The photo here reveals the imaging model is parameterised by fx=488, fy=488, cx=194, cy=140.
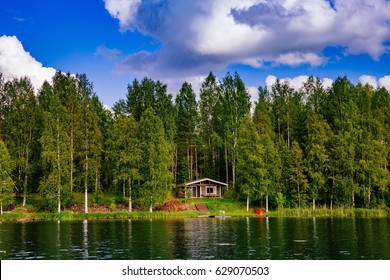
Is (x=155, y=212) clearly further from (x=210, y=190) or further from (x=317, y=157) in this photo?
(x=317, y=157)

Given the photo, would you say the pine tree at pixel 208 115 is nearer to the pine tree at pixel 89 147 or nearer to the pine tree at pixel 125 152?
the pine tree at pixel 125 152

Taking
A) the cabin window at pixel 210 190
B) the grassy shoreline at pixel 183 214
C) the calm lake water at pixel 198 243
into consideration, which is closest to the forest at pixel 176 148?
the grassy shoreline at pixel 183 214

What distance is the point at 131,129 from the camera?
7888 cm

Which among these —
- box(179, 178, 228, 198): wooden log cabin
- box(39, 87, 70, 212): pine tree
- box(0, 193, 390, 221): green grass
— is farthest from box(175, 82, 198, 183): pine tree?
box(39, 87, 70, 212): pine tree

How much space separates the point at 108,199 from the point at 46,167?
11.7 m

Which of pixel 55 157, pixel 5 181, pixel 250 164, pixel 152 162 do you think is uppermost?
pixel 55 157

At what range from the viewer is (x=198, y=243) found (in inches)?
1499

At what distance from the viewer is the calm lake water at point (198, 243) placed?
32.2 metres

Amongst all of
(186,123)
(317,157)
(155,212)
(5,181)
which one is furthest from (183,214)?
(186,123)

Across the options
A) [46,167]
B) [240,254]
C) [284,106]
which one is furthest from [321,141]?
[240,254]

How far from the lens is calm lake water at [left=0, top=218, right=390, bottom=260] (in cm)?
3219

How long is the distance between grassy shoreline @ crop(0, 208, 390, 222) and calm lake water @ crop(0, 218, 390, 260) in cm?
1763

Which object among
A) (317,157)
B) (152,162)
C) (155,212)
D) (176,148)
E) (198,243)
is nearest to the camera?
(198,243)

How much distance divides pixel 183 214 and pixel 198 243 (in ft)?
115
